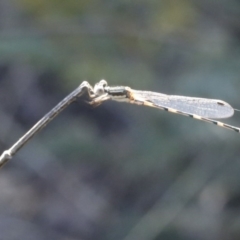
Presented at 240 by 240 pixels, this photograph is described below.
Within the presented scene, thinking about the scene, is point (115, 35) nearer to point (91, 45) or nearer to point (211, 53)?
point (91, 45)

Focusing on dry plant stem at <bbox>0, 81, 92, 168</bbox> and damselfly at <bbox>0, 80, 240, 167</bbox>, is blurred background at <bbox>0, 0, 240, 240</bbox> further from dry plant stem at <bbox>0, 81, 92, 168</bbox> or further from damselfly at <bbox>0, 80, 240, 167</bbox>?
dry plant stem at <bbox>0, 81, 92, 168</bbox>

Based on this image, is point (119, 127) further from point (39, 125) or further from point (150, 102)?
point (39, 125)

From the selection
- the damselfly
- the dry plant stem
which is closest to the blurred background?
the damselfly

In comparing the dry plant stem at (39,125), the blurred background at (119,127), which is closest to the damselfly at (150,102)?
the dry plant stem at (39,125)

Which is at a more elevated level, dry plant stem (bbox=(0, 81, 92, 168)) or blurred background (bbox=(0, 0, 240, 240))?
blurred background (bbox=(0, 0, 240, 240))

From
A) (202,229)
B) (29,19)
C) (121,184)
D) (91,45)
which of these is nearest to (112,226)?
(121,184)

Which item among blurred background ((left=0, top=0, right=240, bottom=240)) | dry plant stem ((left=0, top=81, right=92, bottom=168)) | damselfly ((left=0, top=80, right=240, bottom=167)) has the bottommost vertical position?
dry plant stem ((left=0, top=81, right=92, bottom=168))
